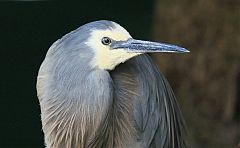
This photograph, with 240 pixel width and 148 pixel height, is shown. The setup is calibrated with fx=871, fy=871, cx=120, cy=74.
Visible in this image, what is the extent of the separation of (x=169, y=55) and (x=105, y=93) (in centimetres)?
361

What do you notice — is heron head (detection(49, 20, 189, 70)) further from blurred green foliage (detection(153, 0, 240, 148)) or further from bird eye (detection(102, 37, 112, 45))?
blurred green foliage (detection(153, 0, 240, 148))

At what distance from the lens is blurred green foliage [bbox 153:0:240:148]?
24.3 ft

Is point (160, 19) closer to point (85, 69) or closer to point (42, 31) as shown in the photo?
point (42, 31)

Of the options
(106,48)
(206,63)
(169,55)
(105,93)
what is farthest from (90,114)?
(169,55)

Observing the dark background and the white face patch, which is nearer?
the white face patch

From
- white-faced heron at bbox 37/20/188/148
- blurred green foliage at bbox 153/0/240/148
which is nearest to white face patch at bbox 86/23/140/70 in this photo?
white-faced heron at bbox 37/20/188/148

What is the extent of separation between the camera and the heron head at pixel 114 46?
Result: 4.05m

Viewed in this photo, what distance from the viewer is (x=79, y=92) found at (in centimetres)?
416

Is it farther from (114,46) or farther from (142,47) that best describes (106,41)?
(142,47)

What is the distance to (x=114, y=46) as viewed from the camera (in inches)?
160

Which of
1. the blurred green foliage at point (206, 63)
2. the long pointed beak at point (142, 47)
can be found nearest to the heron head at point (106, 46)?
the long pointed beak at point (142, 47)

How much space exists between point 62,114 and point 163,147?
0.58 m

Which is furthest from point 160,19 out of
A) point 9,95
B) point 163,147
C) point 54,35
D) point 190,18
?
point 163,147

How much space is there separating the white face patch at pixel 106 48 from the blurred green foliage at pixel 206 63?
3.37 meters
